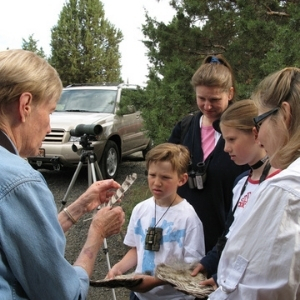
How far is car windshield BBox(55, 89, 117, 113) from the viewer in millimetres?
8086

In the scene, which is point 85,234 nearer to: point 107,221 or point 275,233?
point 107,221

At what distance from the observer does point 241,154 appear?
7.14ft

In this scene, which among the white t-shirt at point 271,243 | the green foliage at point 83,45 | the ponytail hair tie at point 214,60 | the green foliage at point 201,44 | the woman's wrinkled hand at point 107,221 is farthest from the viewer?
the green foliage at point 83,45

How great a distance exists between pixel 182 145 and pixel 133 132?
6.08m

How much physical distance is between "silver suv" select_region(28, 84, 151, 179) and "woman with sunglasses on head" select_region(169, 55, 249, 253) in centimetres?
380

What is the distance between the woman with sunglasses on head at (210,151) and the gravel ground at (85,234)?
132 cm

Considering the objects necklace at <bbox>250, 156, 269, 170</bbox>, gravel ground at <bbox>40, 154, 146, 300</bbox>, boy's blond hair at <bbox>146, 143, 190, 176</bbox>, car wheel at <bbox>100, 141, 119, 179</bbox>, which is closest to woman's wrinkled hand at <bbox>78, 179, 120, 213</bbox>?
boy's blond hair at <bbox>146, 143, 190, 176</bbox>

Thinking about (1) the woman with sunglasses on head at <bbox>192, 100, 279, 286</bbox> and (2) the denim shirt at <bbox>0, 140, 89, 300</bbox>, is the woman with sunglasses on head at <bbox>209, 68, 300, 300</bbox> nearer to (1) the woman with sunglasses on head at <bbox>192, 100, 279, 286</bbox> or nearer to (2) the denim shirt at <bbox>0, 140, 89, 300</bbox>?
(2) the denim shirt at <bbox>0, 140, 89, 300</bbox>

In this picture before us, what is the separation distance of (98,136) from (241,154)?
14.4ft

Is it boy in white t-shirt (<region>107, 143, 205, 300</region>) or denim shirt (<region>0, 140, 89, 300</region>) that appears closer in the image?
denim shirt (<region>0, 140, 89, 300</region>)

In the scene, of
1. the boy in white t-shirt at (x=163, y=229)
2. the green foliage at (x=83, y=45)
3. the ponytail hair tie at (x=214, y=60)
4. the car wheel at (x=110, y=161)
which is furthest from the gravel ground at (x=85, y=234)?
the green foliage at (x=83, y=45)

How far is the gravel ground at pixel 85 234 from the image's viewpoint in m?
3.85

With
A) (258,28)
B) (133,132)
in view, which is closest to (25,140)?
(258,28)

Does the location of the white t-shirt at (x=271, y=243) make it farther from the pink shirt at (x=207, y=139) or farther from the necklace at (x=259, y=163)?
the pink shirt at (x=207, y=139)
